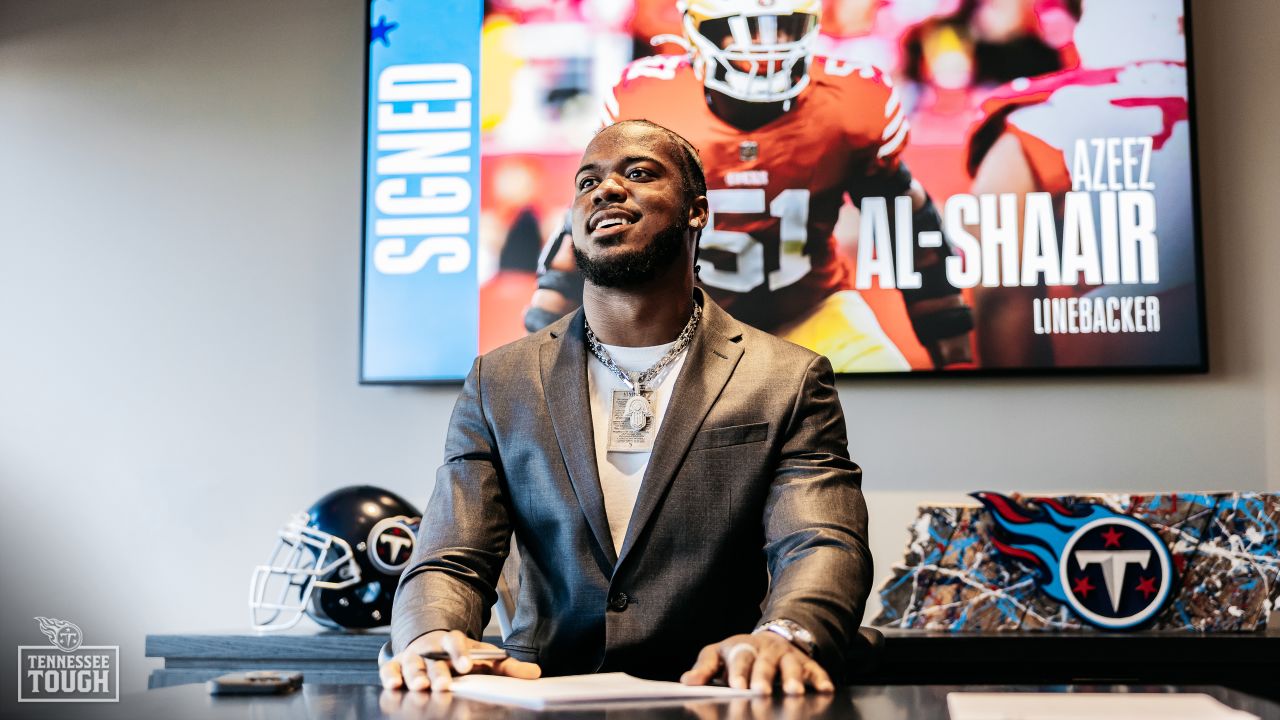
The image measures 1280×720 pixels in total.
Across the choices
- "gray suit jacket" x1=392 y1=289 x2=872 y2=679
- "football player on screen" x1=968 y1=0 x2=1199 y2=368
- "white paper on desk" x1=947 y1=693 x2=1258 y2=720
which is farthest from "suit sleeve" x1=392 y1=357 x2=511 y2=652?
"football player on screen" x1=968 y1=0 x2=1199 y2=368

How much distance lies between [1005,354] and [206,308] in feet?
6.99

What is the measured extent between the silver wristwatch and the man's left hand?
0.04 metres

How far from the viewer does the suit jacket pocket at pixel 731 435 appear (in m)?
1.74

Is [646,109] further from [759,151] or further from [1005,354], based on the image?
[1005,354]

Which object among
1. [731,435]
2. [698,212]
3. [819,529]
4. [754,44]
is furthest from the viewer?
[754,44]

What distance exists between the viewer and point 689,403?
176 centimetres

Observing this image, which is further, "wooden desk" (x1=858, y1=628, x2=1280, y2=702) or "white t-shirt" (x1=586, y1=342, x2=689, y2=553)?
"wooden desk" (x1=858, y1=628, x2=1280, y2=702)

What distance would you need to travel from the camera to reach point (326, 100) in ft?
Result: 10.6

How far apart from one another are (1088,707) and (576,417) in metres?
0.91

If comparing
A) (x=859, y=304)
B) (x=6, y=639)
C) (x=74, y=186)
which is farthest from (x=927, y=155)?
(x=6, y=639)

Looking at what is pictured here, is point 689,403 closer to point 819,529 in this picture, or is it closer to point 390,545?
point 819,529

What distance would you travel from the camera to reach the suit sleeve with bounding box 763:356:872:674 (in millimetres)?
1496

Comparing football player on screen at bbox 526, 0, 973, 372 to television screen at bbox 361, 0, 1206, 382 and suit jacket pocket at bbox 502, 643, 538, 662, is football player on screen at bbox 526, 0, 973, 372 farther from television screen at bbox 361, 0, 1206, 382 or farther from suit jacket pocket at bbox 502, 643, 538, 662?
suit jacket pocket at bbox 502, 643, 538, 662

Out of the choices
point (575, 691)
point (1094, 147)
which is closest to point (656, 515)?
point (575, 691)
